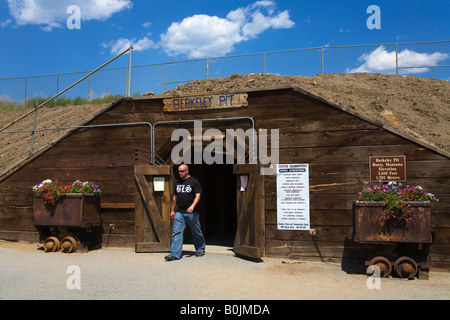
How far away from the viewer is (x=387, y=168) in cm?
743

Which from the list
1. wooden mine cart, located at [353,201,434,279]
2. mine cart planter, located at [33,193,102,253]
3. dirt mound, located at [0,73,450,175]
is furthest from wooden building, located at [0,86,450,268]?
dirt mound, located at [0,73,450,175]

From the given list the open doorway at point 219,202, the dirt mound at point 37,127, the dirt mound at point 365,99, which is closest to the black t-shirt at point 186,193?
the dirt mound at point 365,99

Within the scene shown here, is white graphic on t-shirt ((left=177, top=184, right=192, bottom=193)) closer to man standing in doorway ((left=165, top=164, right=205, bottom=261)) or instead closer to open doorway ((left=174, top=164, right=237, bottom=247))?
man standing in doorway ((left=165, top=164, right=205, bottom=261))

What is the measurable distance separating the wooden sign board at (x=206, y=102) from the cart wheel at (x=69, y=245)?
343cm

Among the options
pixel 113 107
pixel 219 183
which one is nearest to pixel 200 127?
pixel 113 107

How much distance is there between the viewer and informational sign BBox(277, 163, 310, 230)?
310 inches

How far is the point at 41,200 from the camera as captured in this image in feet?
28.5

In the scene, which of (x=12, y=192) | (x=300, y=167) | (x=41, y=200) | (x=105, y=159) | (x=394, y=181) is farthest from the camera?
(x=12, y=192)

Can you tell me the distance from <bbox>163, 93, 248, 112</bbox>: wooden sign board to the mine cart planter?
2.65 m

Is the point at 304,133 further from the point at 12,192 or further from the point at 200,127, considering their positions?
the point at 12,192

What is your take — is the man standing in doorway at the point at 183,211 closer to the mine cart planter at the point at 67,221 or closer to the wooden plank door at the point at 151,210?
the wooden plank door at the point at 151,210

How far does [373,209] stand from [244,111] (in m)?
3.25

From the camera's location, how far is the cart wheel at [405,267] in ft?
21.4

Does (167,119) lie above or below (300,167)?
above
